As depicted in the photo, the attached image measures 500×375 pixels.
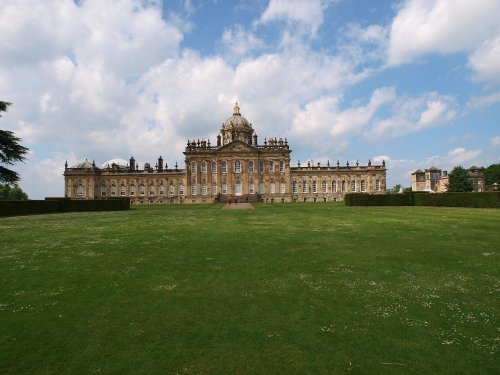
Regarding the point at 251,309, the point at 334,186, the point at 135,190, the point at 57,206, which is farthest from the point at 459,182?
the point at 251,309

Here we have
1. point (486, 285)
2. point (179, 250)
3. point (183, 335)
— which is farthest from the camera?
point (179, 250)

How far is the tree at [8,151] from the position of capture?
108ft

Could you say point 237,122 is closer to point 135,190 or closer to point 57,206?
point 135,190

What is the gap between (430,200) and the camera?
146 feet

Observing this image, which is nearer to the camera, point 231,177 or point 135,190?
point 231,177

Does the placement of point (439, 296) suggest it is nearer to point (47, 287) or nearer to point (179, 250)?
point (179, 250)

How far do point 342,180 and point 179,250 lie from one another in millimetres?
68052

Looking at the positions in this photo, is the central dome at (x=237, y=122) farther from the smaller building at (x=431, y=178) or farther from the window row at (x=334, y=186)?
the smaller building at (x=431, y=178)

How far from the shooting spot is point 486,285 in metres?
8.88

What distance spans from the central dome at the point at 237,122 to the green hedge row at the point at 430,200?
38.7 m

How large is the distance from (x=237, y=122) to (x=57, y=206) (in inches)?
1829

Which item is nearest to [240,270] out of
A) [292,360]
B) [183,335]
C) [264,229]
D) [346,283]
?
[346,283]

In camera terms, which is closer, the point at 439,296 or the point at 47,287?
the point at 439,296

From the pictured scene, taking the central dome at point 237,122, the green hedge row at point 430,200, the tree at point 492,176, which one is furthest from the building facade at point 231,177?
the tree at point 492,176
